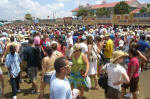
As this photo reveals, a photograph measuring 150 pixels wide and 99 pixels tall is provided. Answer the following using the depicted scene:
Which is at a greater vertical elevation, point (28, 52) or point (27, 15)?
point (27, 15)

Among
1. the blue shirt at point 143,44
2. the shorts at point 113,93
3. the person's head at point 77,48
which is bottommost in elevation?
the shorts at point 113,93

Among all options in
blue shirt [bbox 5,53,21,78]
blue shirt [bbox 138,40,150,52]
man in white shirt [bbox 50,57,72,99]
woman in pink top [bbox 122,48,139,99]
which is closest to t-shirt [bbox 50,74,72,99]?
man in white shirt [bbox 50,57,72,99]

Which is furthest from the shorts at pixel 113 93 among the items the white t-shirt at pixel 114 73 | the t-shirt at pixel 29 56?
the t-shirt at pixel 29 56

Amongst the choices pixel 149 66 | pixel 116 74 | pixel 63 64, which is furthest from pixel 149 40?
pixel 63 64

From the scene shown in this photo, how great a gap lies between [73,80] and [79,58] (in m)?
0.58

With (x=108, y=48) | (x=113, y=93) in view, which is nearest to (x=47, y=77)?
(x=113, y=93)

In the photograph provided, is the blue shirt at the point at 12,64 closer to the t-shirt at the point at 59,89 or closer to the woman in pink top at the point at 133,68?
the t-shirt at the point at 59,89

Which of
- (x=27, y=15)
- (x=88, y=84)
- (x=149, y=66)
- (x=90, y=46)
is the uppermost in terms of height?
(x=27, y=15)

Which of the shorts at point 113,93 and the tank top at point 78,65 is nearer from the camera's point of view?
the shorts at point 113,93

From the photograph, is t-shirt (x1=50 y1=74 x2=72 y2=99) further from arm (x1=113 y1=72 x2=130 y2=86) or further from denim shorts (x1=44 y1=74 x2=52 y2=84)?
denim shorts (x1=44 y1=74 x2=52 y2=84)

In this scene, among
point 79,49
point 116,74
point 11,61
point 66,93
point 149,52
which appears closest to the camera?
point 66,93

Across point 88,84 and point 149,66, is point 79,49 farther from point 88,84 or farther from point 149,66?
point 149,66

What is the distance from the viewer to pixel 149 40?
8547 mm

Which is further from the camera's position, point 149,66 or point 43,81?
point 149,66
